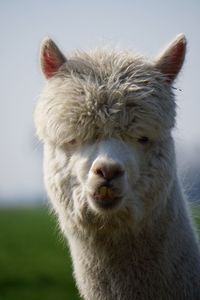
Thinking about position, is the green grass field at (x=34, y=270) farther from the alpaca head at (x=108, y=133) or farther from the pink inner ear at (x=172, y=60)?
the pink inner ear at (x=172, y=60)

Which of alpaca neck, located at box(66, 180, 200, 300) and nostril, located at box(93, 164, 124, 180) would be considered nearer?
nostril, located at box(93, 164, 124, 180)

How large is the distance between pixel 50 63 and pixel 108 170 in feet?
3.57

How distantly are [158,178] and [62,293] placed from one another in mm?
12844

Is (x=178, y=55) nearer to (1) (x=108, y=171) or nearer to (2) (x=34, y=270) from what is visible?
(1) (x=108, y=171)

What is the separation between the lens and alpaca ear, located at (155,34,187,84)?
16.4 ft

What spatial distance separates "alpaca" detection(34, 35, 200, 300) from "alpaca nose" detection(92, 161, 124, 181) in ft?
0.20

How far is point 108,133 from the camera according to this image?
467cm

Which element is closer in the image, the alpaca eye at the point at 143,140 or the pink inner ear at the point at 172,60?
the alpaca eye at the point at 143,140

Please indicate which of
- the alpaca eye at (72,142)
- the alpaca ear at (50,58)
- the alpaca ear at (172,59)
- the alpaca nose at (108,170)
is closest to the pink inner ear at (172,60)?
the alpaca ear at (172,59)

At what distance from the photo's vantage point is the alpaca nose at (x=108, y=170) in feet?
14.4

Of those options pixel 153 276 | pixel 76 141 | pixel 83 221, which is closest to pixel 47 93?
pixel 76 141

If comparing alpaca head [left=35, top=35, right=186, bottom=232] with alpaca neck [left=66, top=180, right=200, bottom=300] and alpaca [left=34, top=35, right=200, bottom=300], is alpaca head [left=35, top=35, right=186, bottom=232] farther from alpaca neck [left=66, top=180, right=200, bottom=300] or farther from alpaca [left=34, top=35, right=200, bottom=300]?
alpaca neck [left=66, top=180, right=200, bottom=300]

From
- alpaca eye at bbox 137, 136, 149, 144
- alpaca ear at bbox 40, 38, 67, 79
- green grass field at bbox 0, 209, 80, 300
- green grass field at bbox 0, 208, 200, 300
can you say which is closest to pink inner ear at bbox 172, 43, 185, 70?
alpaca eye at bbox 137, 136, 149, 144

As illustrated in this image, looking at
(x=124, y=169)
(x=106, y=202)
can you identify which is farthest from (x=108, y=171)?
(x=106, y=202)
